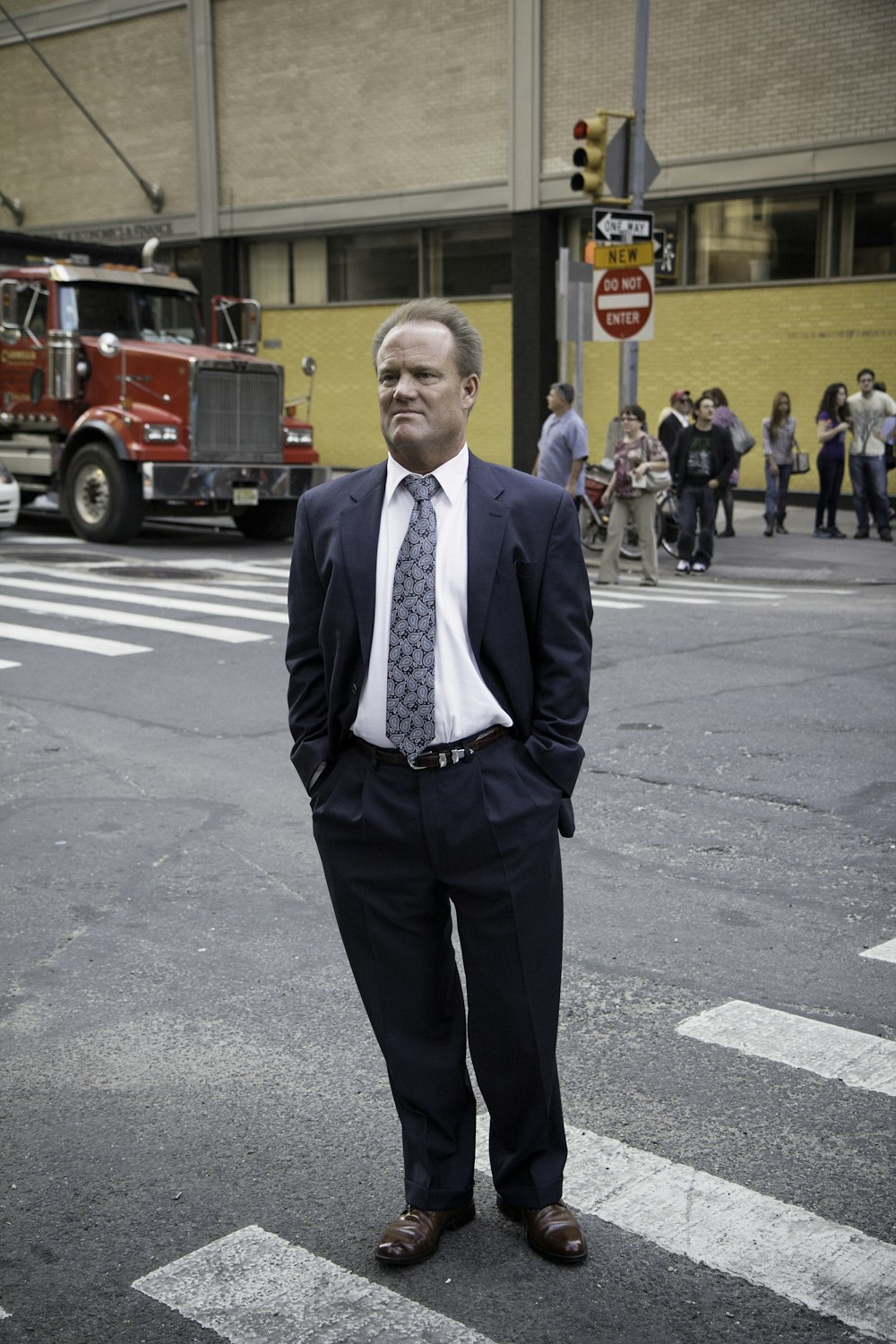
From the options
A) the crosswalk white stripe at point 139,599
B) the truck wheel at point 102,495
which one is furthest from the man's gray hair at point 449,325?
the truck wheel at point 102,495

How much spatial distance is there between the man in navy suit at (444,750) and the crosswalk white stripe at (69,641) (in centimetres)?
787

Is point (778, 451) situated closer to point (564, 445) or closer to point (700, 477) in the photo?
point (700, 477)

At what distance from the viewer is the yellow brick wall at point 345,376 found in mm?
28188

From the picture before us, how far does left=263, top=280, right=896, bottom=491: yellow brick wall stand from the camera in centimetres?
2325

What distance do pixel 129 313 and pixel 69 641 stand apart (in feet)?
30.5

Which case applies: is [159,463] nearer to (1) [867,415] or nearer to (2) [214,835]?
(1) [867,415]

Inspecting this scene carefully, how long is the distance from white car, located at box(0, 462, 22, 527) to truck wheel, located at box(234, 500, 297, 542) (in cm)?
279

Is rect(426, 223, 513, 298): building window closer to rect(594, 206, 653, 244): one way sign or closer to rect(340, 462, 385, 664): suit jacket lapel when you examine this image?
rect(594, 206, 653, 244): one way sign

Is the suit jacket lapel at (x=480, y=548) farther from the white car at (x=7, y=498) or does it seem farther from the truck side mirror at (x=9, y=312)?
the truck side mirror at (x=9, y=312)

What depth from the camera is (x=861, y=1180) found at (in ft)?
12.1

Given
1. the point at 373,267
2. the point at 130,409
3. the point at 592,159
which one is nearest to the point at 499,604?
the point at 592,159

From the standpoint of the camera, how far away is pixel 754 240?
2434cm

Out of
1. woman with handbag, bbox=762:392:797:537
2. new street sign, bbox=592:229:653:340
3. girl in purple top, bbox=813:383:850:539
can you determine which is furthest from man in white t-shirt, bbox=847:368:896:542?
new street sign, bbox=592:229:653:340

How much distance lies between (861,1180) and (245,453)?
1623 cm
